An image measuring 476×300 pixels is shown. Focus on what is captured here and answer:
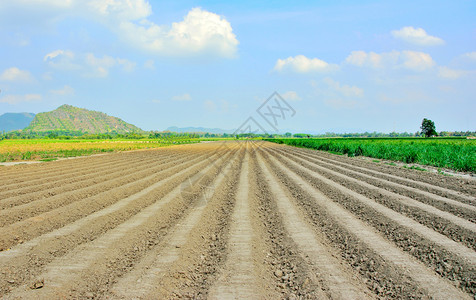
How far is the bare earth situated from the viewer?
11.7ft

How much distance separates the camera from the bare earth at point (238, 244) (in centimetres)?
357

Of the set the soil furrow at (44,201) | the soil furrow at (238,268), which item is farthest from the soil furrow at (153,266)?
the soil furrow at (44,201)

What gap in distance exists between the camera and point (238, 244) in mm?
5027

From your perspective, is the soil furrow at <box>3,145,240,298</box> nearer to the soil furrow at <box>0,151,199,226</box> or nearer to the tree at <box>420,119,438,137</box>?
the soil furrow at <box>0,151,199,226</box>

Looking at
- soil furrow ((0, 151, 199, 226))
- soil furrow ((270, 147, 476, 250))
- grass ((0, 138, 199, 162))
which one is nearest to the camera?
soil furrow ((270, 147, 476, 250))

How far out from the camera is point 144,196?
29.7ft

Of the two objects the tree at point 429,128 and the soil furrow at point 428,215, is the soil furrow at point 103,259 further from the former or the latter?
the tree at point 429,128

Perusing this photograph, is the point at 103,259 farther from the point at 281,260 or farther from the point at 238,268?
the point at 281,260

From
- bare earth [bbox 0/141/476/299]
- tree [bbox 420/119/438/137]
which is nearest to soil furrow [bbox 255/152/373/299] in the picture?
bare earth [bbox 0/141/476/299]

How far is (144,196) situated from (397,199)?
24.9ft

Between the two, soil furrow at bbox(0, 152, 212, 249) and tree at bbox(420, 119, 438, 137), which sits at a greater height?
tree at bbox(420, 119, 438, 137)

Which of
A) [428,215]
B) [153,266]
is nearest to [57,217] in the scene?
[153,266]

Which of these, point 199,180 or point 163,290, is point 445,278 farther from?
point 199,180

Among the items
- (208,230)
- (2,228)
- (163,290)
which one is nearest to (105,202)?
(2,228)
